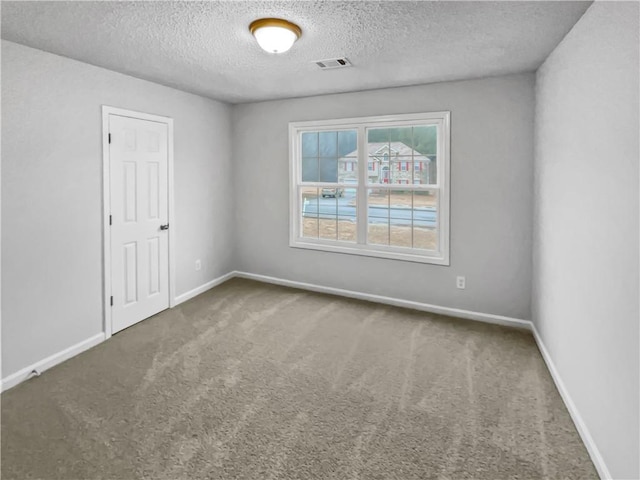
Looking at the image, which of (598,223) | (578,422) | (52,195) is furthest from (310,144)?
(578,422)

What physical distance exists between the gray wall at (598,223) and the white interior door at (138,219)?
3594 mm

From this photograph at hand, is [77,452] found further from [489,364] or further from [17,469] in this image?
[489,364]

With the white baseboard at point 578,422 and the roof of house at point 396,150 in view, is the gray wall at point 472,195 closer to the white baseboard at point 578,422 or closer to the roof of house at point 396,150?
the roof of house at point 396,150

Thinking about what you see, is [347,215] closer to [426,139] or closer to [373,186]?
[373,186]

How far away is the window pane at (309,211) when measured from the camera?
485cm

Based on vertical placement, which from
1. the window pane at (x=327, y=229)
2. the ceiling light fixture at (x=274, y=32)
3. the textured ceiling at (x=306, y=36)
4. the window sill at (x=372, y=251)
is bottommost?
the window sill at (x=372, y=251)

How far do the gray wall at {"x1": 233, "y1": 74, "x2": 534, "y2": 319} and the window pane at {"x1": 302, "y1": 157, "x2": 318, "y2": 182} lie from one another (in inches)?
9.5

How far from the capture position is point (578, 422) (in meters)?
2.19

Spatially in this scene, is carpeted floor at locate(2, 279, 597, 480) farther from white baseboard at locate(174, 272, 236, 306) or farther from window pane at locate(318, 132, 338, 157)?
window pane at locate(318, 132, 338, 157)

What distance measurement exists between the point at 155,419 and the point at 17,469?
662 millimetres

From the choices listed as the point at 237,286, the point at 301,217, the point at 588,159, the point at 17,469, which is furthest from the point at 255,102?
the point at 17,469

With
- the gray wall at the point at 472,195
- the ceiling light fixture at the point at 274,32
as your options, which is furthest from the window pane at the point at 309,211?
the ceiling light fixture at the point at 274,32

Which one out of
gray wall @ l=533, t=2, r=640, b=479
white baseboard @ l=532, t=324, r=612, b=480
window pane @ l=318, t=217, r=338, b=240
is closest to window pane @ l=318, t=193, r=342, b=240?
window pane @ l=318, t=217, r=338, b=240

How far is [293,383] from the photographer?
2734mm
